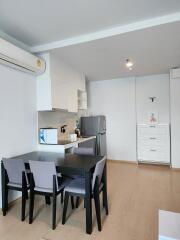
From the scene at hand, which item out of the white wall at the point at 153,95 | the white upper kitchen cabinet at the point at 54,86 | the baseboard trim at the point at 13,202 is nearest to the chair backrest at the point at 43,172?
the baseboard trim at the point at 13,202

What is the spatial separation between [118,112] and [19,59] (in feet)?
11.1

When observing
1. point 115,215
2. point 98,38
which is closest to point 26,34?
point 98,38

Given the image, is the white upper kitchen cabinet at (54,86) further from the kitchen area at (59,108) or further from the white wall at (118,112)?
the white wall at (118,112)

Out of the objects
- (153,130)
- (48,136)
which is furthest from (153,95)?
(48,136)

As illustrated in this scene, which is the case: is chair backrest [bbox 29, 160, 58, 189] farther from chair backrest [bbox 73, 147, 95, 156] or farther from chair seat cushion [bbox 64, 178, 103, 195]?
chair backrest [bbox 73, 147, 95, 156]

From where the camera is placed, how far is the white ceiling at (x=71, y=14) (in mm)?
2025

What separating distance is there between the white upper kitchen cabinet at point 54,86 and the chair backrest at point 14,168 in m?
1.17

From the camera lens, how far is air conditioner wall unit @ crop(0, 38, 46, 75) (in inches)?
94.9

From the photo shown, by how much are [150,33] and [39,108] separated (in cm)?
221

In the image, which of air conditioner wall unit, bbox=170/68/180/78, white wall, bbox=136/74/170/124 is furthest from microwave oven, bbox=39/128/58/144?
Answer: air conditioner wall unit, bbox=170/68/180/78

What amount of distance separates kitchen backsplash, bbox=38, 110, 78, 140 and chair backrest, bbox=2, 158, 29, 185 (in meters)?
1.11

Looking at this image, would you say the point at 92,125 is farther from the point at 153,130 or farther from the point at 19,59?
the point at 19,59

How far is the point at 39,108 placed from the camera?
3342 mm

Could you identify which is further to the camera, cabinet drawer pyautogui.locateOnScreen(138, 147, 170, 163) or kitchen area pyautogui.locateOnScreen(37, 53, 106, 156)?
cabinet drawer pyautogui.locateOnScreen(138, 147, 170, 163)
